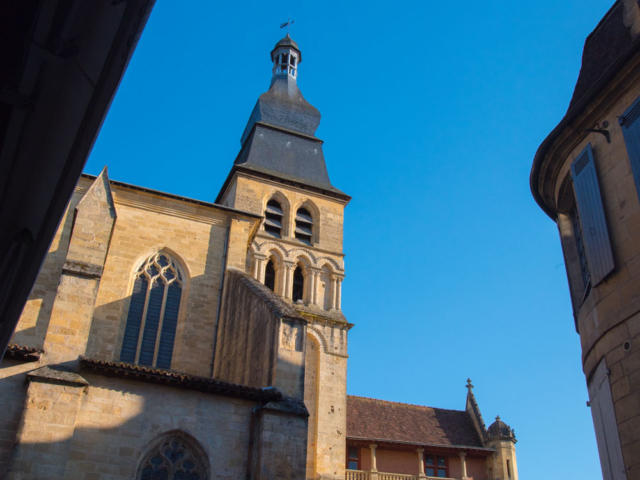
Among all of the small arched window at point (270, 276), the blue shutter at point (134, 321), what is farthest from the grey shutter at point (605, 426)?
the small arched window at point (270, 276)

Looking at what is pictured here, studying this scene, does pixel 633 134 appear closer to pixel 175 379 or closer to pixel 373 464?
pixel 175 379

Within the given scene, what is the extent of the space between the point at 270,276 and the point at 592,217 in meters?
17.0

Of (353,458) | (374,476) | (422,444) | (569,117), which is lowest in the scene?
(374,476)

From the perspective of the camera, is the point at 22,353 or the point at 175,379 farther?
the point at 175,379

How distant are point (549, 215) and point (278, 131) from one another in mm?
19546

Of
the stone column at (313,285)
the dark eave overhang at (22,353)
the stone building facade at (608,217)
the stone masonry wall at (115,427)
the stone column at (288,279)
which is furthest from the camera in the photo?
the stone column at (313,285)

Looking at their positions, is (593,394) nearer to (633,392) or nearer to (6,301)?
(633,392)

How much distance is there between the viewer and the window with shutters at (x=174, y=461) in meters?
11.1

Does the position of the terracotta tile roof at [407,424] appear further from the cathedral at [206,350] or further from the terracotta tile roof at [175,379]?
the terracotta tile roof at [175,379]

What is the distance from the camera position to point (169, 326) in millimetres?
16203

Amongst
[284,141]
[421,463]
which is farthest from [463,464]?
[284,141]

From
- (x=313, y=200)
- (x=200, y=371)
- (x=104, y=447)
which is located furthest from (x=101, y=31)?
(x=313, y=200)

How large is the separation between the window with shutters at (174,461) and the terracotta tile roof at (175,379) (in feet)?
3.14

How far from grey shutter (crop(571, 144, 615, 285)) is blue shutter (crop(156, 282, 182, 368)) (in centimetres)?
1048
